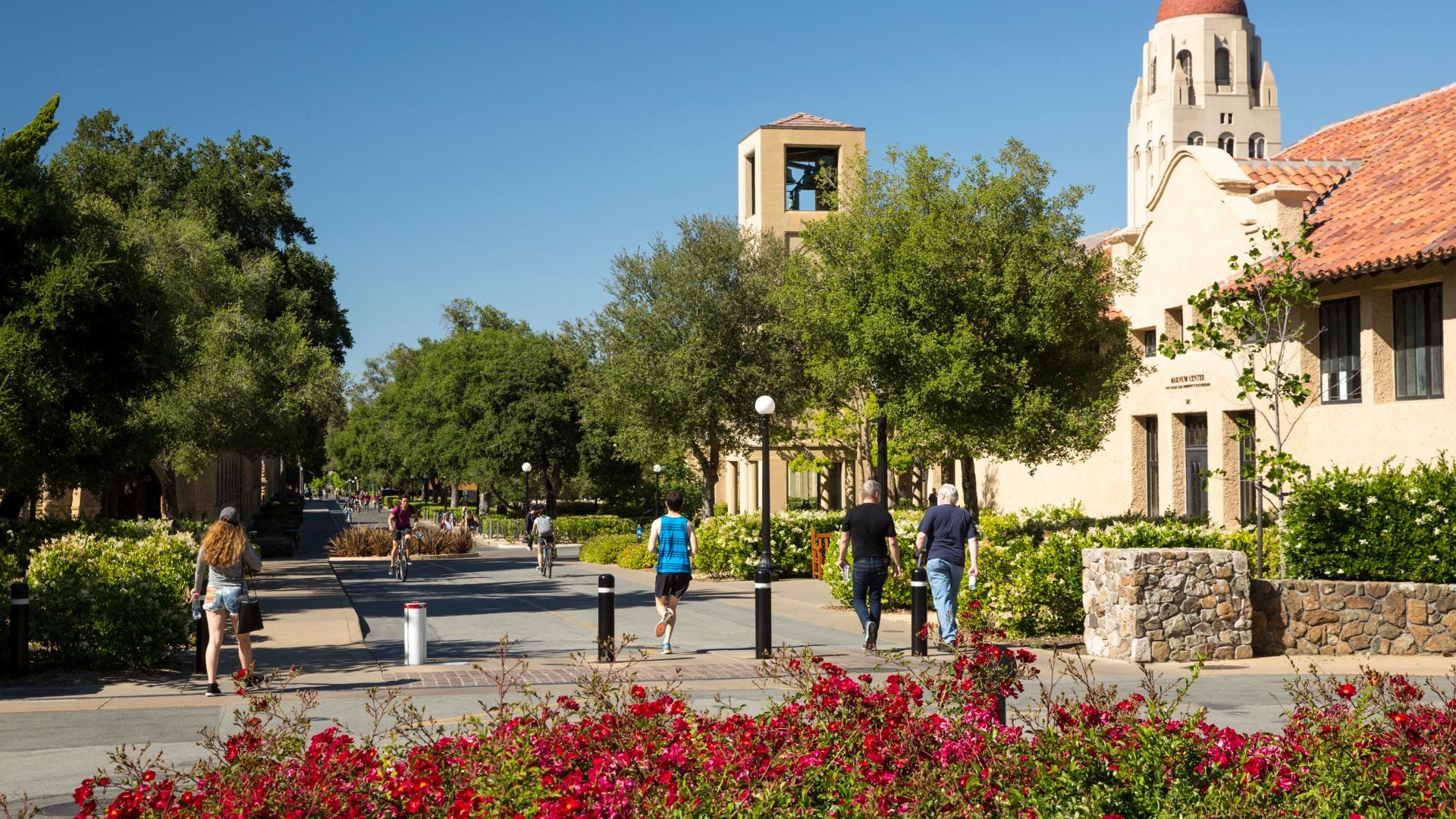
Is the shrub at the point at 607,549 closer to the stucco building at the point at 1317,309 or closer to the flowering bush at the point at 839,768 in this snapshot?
the stucco building at the point at 1317,309

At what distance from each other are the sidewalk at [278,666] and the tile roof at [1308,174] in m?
17.3

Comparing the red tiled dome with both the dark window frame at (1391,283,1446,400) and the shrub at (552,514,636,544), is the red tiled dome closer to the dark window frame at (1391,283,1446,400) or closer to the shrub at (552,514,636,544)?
the shrub at (552,514,636,544)

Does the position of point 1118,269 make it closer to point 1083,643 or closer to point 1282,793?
point 1083,643

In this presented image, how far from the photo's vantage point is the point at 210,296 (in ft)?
98.7

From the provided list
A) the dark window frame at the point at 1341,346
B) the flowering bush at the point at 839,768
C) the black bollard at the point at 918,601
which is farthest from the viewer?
the dark window frame at the point at 1341,346

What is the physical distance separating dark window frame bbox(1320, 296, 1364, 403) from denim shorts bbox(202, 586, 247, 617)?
1625 centimetres

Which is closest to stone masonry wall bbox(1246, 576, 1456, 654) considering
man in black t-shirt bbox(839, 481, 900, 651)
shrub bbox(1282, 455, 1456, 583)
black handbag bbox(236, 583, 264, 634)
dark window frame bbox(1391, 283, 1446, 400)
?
shrub bbox(1282, 455, 1456, 583)

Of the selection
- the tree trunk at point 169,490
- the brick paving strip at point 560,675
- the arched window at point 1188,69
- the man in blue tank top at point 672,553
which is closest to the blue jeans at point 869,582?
the brick paving strip at point 560,675

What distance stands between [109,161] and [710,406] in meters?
19.7

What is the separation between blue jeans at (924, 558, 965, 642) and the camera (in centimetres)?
1320

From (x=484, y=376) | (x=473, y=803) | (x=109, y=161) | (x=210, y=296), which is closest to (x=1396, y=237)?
(x=473, y=803)

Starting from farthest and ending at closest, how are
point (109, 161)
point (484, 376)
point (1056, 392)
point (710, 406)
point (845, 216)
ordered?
point (484, 376), point (109, 161), point (710, 406), point (845, 216), point (1056, 392)

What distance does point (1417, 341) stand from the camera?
19.2m

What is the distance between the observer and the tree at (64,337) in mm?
15180
